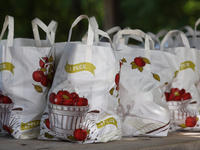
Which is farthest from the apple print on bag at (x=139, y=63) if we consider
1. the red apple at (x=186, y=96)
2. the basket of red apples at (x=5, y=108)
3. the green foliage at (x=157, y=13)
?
the green foliage at (x=157, y=13)

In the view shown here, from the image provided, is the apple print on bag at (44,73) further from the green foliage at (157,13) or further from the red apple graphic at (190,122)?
the green foliage at (157,13)

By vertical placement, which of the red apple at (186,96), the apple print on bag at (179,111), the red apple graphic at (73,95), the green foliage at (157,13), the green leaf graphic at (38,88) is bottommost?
the apple print on bag at (179,111)

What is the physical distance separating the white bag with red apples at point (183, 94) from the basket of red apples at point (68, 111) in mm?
702

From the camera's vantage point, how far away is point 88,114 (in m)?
1.48

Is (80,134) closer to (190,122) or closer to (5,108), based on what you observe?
(5,108)

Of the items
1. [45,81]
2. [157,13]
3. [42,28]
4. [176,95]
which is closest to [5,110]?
[45,81]

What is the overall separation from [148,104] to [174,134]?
29 centimetres

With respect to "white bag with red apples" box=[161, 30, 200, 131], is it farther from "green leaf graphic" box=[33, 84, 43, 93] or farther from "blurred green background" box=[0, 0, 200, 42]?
"blurred green background" box=[0, 0, 200, 42]

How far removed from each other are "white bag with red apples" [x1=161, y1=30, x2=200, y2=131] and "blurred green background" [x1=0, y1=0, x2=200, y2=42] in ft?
10.0

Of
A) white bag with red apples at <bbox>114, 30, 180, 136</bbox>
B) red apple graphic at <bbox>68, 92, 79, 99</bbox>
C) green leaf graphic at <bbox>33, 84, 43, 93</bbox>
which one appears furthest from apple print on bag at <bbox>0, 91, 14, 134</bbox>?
white bag with red apples at <bbox>114, 30, 180, 136</bbox>

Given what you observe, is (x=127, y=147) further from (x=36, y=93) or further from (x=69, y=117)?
(x=36, y=93)

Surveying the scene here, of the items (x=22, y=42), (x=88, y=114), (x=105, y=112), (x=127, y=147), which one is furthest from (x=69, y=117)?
(x=22, y=42)

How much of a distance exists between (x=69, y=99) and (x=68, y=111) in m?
0.06

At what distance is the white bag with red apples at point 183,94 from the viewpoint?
190 centimetres
